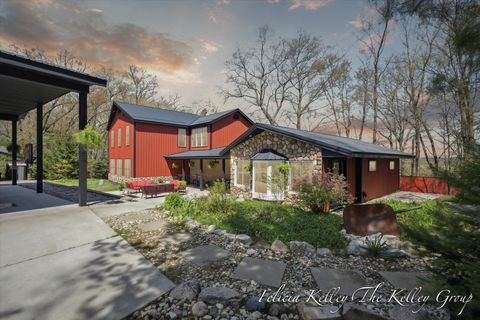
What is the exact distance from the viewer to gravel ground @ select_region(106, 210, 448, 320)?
9.48ft

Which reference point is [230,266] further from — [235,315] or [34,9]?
[34,9]

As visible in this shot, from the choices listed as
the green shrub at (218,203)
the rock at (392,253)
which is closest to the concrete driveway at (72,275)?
the green shrub at (218,203)

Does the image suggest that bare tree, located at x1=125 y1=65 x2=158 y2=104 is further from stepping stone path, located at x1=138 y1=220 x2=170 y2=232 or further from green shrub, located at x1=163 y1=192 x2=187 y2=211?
stepping stone path, located at x1=138 y1=220 x2=170 y2=232

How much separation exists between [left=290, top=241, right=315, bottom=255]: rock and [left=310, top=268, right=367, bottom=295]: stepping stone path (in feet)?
2.63

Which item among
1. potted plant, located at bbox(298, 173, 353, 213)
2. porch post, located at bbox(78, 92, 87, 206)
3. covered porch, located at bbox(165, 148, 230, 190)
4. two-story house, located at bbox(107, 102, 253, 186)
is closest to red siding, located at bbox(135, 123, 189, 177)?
two-story house, located at bbox(107, 102, 253, 186)

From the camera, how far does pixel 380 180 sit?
13.0 m

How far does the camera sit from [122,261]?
4.25 meters

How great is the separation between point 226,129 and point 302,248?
16.3 meters

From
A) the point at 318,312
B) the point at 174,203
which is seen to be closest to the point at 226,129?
the point at 174,203

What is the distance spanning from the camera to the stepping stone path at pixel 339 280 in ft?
11.2

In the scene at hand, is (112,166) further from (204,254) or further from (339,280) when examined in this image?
(339,280)

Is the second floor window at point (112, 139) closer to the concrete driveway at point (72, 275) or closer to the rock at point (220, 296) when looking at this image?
the concrete driveway at point (72, 275)

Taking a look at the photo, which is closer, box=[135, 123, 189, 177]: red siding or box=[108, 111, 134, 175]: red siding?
box=[135, 123, 189, 177]: red siding

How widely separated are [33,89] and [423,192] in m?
23.1
